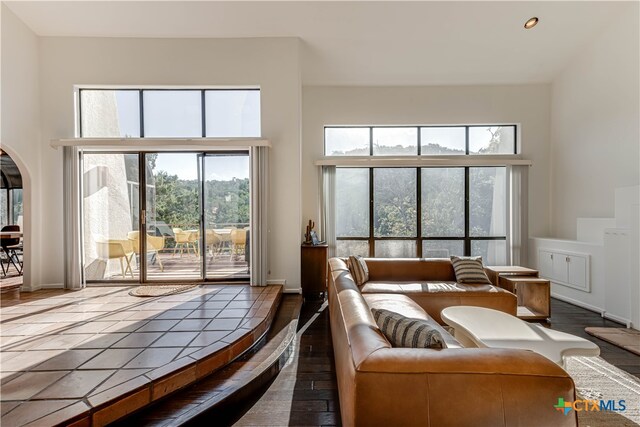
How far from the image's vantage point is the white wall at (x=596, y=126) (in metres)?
4.18

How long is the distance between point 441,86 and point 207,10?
4.12 metres

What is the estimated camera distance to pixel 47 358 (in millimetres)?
2414

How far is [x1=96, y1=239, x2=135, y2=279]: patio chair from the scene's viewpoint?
15.8ft

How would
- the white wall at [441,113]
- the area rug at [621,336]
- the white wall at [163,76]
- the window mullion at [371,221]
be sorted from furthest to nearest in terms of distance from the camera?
the window mullion at [371,221] → the white wall at [441,113] → the white wall at [163,76] → the area rug at [621,336]

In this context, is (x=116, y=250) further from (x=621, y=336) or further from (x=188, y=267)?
(x=621, y=336)

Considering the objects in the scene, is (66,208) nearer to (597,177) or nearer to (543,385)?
(543,385)

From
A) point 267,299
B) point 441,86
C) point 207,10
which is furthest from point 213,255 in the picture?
point 441,86

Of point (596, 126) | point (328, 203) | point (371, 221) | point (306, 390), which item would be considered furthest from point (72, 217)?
point (596, 126)

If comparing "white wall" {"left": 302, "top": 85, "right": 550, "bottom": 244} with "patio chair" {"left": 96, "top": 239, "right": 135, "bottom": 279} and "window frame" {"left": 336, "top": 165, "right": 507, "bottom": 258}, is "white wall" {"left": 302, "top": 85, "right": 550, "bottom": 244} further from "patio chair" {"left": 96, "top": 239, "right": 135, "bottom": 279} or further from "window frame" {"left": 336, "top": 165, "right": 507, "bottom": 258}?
"patio chair" {"left": 96, "top": 239, "right": 135, "bottom": 279}

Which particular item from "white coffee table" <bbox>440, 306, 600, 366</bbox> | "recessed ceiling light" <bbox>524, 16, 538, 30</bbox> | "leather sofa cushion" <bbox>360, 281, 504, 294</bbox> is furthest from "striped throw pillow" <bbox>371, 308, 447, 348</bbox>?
"recessed ceiling light" <bbox>524, 16, 538, 30</bbox>

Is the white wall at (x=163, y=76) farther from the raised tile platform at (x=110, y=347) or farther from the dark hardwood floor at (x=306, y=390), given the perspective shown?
the dark hardwood floor at (x=306, y=390)

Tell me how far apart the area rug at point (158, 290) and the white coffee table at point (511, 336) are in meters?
3.61

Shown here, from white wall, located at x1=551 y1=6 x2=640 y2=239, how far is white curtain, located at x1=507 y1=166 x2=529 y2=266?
0.57 metres

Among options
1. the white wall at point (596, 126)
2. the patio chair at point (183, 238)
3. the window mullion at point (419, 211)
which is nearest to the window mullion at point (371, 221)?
the window mullion at point (419, 211)
